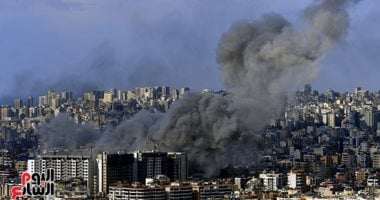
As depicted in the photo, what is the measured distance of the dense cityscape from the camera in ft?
91.5

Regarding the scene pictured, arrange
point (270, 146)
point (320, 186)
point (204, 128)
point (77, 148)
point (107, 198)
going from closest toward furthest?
point (107, 198) < point (320, 186) < point (204, 128) < point (77, 148) < point (270, 146)

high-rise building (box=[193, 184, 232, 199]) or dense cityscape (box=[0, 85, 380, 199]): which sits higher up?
dense cityscape (box=[0, 85, 380, 199])

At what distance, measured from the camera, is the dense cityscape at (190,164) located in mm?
27891

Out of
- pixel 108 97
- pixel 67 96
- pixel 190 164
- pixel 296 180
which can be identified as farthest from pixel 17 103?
pixel 296 180

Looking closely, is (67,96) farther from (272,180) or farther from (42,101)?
(272,180)

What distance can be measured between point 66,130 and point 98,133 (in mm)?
1020

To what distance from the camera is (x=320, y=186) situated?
3089cm

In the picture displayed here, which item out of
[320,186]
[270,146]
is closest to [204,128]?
[320,186]

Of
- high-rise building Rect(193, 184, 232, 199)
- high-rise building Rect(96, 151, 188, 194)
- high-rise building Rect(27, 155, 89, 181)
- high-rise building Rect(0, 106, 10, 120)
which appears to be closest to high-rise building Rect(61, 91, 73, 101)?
high-rise building Rect(0, 106, 10, 120)

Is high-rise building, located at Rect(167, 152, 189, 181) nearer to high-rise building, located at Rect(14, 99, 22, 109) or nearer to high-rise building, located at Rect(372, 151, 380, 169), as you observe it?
high-rise building, located at Rect(372, 151, 380, 169)

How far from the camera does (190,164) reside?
107 ft

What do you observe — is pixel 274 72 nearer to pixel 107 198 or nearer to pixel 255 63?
pixel 255 63

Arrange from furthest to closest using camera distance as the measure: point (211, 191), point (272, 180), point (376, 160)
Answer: point (376, 160)
point (272, 180)
point (211, 191)

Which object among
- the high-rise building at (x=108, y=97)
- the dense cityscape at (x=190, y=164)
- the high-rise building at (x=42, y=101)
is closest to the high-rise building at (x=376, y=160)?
the dense cityscape at (x=190, y=164)
